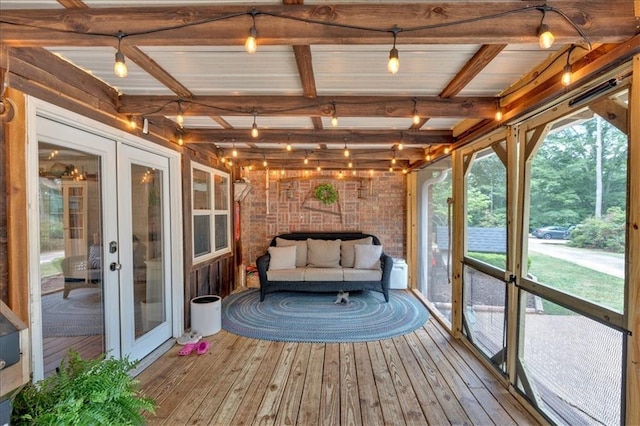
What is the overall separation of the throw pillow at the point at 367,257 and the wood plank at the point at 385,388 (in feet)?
5.61

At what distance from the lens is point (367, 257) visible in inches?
189

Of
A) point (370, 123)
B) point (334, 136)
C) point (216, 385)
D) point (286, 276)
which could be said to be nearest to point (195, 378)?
point (216, 385)

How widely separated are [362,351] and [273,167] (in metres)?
3.45

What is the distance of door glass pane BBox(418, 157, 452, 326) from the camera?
4555 millimetres

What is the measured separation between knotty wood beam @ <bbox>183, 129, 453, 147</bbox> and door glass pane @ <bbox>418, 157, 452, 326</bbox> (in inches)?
46.0

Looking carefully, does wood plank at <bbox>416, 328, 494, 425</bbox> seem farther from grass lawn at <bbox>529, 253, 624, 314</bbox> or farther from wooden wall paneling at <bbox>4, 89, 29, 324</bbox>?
wooden wall paneling at <bbox>4, 89, 29, 324</bbox>

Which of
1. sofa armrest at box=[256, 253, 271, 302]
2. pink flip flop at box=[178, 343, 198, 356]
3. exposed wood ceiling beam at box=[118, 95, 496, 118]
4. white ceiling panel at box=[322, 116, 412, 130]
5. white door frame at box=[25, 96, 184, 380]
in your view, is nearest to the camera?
white door frame at box=[25, 96, 184, 380]

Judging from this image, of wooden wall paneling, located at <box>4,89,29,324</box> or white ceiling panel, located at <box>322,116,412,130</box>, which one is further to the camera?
white ceiling panel, located at <box>322,116,412,130</box>

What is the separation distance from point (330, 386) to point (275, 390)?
45 centimetres

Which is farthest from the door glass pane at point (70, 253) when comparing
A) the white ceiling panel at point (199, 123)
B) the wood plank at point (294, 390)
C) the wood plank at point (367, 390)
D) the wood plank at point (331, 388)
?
the wood plank at point (367, 390)

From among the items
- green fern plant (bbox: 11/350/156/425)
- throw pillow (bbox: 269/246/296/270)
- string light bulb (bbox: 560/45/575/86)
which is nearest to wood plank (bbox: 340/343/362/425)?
green fern plant (bbox: 11/350/156/425)

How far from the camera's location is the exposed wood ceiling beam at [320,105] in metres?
2.40

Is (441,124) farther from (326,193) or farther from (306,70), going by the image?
(326,193)

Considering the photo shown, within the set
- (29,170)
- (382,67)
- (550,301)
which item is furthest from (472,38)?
(29,170)
